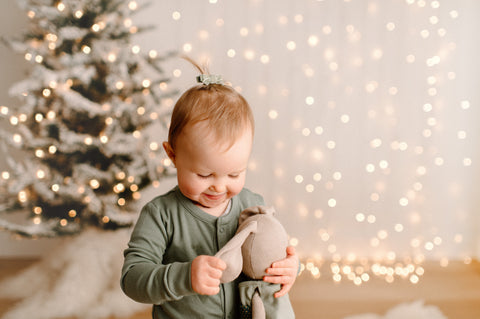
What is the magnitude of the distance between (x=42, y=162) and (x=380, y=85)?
1758mm

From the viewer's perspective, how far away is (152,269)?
76 centimetres

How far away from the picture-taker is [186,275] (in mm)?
721

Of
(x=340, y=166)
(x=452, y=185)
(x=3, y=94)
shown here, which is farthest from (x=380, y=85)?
(x=3, y=94)

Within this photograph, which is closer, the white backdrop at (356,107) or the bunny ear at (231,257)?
the bunny ear at (231,257)

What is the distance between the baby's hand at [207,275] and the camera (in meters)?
0.70

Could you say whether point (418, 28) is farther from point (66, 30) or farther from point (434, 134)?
point (66, 30)

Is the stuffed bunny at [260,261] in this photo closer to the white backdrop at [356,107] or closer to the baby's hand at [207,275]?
the baby's hand at [207,275]

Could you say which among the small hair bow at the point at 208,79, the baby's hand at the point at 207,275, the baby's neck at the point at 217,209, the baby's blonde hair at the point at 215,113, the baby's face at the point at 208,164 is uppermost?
the small hair bow at the point at 208,79

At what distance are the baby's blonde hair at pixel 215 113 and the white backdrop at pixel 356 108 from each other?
4.36ft

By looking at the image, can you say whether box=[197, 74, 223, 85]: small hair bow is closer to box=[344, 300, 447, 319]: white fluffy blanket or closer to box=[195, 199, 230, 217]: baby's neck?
box=[195, 199, 230, 217]: baby's neck

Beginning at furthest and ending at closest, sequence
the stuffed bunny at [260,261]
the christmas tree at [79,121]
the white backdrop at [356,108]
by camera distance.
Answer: the white backdrop at [356,108] < the christmas tree at [79,121] < the stuffed bunny at [260,261]

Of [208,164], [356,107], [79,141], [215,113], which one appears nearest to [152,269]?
[208,164]

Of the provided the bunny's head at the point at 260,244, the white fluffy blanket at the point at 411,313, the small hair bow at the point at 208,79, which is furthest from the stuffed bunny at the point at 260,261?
the white fluffy blanket at the point at 411,313

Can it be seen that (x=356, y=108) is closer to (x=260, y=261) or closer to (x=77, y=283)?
(x=260, y=261)
